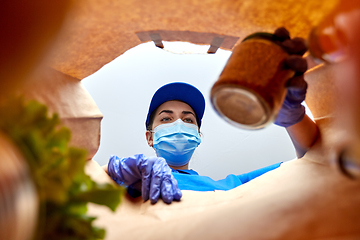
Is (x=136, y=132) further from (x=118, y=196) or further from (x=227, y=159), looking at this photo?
(x=118, y=196)

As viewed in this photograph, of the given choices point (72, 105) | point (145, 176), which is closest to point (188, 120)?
point (145, 176)

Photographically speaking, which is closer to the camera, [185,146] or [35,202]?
[35,202]

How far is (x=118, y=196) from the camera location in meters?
Result: 0.34

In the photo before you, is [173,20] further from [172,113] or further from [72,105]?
[172,113]

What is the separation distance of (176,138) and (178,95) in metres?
0.32

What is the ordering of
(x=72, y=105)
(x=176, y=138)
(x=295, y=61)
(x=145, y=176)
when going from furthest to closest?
(x=176, y=138), (x=145, y=176), (x=72, y=105), (x=295, y=61)

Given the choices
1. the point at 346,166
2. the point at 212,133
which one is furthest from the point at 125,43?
the point at 212,133

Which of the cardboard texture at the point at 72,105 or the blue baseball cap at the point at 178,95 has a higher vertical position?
the cardboard texture at the point at 72,105

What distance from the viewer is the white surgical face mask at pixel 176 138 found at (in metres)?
1.42

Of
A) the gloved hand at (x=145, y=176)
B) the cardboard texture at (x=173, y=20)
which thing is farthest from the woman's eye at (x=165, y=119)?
the cardboard texture at (x=173, y=20)

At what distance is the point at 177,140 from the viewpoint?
1.42m

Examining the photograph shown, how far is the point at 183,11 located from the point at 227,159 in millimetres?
2043

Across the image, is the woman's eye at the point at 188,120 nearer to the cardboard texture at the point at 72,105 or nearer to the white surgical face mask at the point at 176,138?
the white surgical face mask at the point at 176,138

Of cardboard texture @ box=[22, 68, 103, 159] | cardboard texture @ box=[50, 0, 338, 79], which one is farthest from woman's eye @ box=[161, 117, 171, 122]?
cardboard texture @ box=[50, 0, 338, 79]
